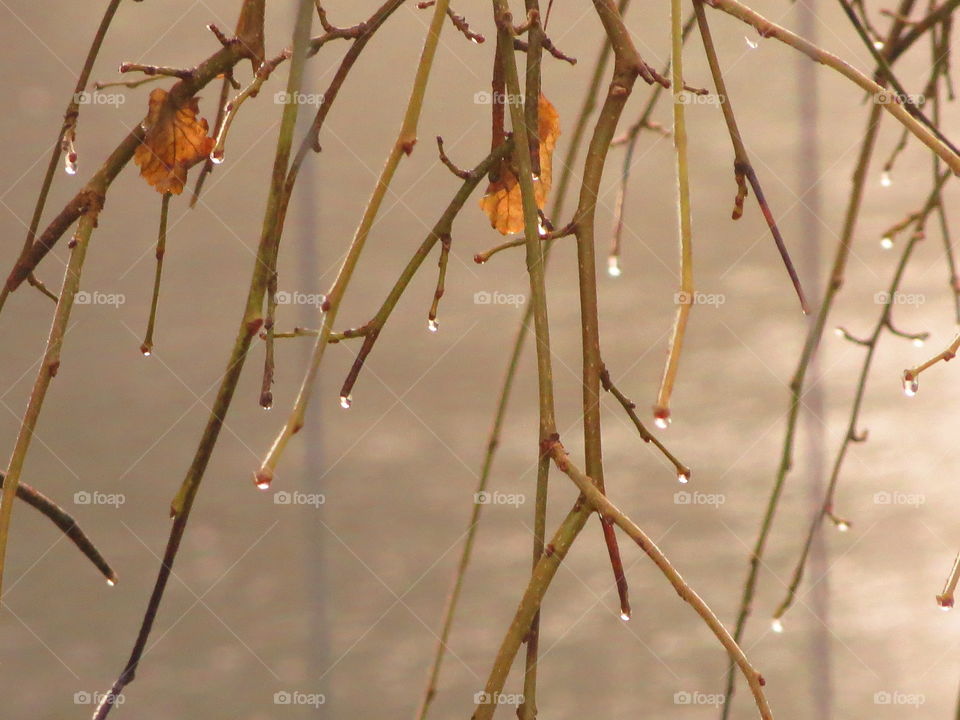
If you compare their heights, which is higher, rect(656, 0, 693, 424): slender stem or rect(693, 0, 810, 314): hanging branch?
rect(693, 0, 810, 314): hanging branch

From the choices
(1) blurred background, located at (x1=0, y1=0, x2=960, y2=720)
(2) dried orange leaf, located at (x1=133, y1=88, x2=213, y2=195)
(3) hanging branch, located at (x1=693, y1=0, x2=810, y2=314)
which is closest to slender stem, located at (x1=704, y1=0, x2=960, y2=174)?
(3) hanging branch, located at (x1=693, y1=0, x2=810, y2=314)

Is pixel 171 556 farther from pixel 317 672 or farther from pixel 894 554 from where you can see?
pixel 894 554

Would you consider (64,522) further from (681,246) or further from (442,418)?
(442,418)

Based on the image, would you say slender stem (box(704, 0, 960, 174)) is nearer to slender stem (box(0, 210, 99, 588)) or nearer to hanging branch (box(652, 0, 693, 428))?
hanging branch (box(652, 0, 693, 428))

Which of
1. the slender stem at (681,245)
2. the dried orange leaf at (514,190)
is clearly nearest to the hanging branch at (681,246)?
the slender stem at (681,245)

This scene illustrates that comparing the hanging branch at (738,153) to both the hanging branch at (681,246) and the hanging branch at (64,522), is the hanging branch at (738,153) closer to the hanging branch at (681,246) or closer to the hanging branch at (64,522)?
the hanging branch at (681,246)

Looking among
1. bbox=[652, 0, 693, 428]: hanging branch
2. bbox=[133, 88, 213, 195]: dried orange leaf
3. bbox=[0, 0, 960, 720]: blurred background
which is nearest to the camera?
bbox=[652, 0, 693, 428]: hanging branch
